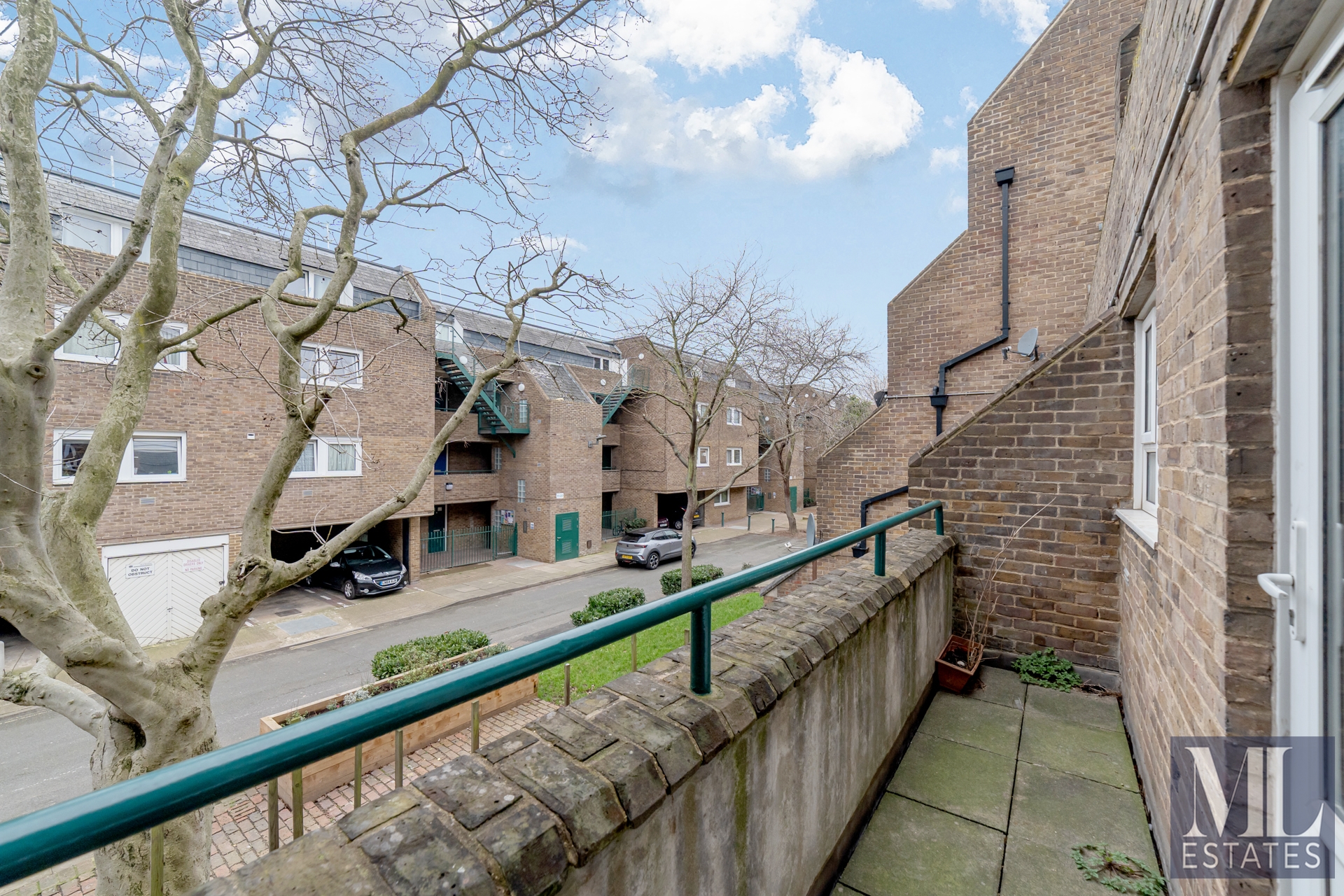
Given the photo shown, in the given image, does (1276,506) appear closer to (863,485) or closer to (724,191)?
(863,485)

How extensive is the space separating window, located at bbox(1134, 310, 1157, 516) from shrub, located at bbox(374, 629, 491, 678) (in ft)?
25.6

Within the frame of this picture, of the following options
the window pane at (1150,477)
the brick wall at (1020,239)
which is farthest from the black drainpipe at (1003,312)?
the window pane at (1150,477)

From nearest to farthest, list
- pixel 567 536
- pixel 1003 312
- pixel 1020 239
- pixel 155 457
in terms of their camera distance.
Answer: pixel 1020 239 < pixel 1003 312 < pixel 155 457 < pixel 567 536

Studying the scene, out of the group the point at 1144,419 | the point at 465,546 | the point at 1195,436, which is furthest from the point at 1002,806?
the point at 465,546

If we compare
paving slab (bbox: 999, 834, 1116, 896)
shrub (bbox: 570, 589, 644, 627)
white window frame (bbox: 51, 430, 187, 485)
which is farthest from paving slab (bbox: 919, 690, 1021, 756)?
white window frame (bbox: 51, 430, 187, 485)

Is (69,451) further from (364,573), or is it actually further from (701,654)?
(701,654)

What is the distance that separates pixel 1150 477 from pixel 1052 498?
2.29 feet

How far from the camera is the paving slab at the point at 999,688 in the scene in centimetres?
387

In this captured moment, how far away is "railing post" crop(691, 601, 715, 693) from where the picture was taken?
165 cm

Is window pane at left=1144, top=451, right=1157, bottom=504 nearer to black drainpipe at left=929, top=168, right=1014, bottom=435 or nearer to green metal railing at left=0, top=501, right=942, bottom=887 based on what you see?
green metal railing at left=0, top=501, right=942, bottom=887

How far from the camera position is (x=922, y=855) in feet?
7.85

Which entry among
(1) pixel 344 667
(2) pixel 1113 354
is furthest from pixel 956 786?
(1) pixel 344 667

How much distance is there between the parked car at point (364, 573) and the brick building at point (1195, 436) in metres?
14.7

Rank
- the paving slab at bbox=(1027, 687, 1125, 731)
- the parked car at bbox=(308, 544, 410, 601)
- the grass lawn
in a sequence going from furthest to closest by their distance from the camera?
the parked car at bbox=(308, 544, 410, 601) < the grass lawn < the paving slab at bbox=(1027, 687, 1125, 731)
